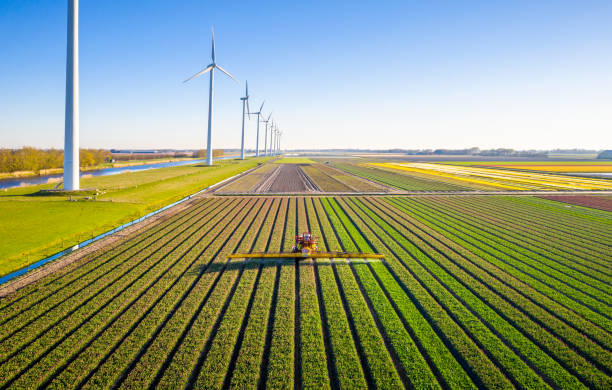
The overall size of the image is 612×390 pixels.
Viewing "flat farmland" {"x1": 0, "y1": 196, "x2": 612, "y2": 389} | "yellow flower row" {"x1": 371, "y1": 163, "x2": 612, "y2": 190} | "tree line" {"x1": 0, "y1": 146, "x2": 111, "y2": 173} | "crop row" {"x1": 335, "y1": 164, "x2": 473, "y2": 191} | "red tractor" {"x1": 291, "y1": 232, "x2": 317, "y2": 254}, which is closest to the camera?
"flat farmland" {"x1": 0, "y1": 196, "x2": 612, "y2": 389}

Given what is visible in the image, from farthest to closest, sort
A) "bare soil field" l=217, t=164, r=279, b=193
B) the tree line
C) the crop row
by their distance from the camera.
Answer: the tree line, the crop row, "bare soil field" l=217, t=164, r=279, b=193

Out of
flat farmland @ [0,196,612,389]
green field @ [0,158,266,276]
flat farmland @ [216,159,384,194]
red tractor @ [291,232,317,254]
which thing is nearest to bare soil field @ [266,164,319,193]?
flat farmland @ [216,159,384,194]

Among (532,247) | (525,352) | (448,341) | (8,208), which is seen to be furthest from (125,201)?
(532,247)

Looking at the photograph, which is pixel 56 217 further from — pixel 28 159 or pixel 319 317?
pixel 28 159

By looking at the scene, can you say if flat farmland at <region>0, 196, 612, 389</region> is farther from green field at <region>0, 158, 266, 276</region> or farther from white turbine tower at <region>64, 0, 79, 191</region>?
white turbine tower at <region>64, 0, 79, 191</region>

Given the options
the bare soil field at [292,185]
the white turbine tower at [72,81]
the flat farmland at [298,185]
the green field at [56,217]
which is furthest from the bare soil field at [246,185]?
the white turbine tower at [72,81]

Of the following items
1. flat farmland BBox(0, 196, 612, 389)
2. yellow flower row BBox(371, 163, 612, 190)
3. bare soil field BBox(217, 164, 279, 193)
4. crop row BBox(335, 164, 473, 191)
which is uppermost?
yellow flower row BBox(371, 163, 612, 190)

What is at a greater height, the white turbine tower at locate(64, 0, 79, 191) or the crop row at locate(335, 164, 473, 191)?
the white turbine tower at locate(64, 0, 79, 191)

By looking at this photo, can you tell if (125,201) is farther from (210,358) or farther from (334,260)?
(210,358)

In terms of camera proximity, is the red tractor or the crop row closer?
the red tractor

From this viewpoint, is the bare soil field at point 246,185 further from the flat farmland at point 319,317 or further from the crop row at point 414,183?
the crop row at point 414,183
